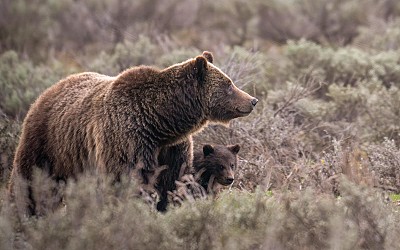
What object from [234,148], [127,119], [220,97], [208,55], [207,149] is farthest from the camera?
[234,148]

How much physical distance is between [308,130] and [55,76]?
5.62 metres

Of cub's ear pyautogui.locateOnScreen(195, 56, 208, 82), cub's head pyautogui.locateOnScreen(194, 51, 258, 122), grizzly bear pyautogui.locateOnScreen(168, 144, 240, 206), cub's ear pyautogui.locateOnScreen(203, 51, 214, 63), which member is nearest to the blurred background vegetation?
grizzly bear pyautogui.locateOnScreen(168, 144, 240, 206)

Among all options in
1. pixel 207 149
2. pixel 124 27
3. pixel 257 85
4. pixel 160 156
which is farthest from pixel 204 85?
pixel 124 27

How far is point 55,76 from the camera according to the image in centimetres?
1524

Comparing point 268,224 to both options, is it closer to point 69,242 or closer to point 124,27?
point 69,242

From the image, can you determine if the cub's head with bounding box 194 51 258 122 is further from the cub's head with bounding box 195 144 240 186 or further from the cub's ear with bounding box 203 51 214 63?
the cub's head with bounding box 195 144 240 186

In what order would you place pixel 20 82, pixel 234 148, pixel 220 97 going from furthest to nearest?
pixel 20 82
pixel 234 148
pixel 220 97

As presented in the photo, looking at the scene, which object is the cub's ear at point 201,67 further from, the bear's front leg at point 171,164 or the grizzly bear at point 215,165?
the grizzly bear at point 215,165

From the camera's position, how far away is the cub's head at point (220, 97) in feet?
26.9

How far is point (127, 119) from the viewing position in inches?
303

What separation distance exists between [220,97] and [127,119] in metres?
1.00

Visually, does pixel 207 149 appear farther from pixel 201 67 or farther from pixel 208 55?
pixel 201 67

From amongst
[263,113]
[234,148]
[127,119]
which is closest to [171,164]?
[127,119]

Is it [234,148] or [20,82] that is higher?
[234,148]
